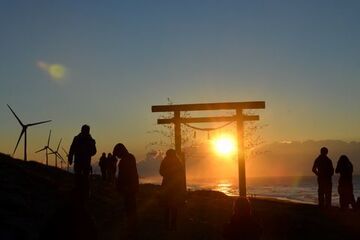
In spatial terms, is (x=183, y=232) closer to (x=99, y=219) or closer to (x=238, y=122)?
(x=99, y=219)

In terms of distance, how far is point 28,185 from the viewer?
850 inches

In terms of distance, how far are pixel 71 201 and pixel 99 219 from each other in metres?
12.3

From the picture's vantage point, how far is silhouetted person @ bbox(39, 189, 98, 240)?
6.05 meters

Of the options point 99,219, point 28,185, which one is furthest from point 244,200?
point 28,185

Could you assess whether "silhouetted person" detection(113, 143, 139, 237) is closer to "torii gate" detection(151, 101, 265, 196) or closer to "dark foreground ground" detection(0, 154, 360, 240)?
"dark foreground ground" detection(0, 154, 360, 240)

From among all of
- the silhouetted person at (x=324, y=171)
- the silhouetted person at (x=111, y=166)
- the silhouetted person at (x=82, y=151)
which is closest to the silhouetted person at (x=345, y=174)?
the silhouetted person at (x=324, y=171)

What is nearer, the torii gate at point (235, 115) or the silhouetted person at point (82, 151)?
the silhouetted person at point (82, 151)

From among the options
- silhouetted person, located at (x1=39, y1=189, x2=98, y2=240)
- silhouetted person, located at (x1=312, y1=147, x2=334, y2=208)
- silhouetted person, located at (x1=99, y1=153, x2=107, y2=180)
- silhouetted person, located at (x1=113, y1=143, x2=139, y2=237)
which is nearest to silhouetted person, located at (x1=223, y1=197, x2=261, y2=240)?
silhouetted person, located at (x1=39, y1=189, x2=98, y2=240)

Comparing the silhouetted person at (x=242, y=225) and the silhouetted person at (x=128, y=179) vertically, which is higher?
the silhouetted person at (x=128, y=179)

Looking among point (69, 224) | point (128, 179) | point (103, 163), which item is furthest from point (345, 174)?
point (103, 163)

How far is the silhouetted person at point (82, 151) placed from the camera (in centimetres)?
1678

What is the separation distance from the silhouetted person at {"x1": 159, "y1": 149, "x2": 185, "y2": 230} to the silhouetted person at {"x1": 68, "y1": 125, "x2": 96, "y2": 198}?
2.10m

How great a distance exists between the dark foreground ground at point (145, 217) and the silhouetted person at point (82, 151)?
1.56m

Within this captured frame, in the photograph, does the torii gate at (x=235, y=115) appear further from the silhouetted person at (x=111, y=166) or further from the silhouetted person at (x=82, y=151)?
the silhouetted person at (x=111, y=166)
